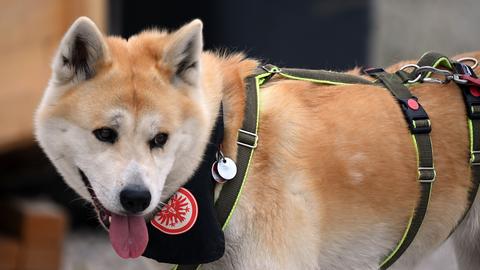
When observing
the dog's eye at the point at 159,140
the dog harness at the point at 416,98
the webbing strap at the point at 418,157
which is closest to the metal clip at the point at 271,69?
the dog harness at the point at 416,98

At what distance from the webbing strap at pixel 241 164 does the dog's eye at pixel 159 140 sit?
0.97 ft

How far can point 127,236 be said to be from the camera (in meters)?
3.29

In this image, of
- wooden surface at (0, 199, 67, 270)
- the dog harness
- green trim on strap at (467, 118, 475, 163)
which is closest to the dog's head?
the dog harness

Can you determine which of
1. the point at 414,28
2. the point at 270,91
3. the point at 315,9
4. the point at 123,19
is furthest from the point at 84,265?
the point at 414,28

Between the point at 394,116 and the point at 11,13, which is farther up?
the point at 394,116

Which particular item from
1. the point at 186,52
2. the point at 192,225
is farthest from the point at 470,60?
the point at 192,225

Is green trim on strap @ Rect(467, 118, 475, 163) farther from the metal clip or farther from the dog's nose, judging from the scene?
the dog's nose

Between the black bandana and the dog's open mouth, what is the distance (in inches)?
3.5

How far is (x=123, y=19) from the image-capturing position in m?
7.68

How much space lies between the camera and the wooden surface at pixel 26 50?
6176 millimetres

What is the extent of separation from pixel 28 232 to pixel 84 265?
1.99 feet

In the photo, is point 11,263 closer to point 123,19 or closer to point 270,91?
point 123,19

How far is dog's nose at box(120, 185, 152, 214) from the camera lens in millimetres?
3160

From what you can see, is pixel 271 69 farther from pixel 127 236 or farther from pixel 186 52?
pixel 127 236
